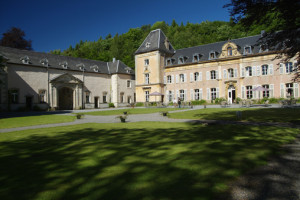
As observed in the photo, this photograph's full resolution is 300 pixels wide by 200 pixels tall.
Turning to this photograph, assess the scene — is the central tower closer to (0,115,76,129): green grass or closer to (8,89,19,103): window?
(8,89,19,103): window

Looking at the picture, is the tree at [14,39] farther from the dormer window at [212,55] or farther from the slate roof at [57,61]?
the dormer window at [212,55]

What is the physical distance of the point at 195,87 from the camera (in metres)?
36.2

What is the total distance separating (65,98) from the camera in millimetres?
35688

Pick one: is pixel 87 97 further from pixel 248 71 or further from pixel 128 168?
pixel 128 168

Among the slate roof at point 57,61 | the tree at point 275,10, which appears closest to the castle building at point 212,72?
the slate roof at point 57,61

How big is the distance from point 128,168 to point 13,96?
98.8 ft

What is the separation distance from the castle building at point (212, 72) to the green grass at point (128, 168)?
83.9 ft

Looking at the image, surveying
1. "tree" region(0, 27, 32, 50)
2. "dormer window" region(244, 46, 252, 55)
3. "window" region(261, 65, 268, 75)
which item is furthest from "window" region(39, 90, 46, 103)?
"window" region(261, 65, 268, 75)

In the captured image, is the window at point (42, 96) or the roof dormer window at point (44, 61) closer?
the window at point (42, 96)

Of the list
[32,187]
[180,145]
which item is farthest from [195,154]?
[32,187]

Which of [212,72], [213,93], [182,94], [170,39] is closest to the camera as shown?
[213,93]

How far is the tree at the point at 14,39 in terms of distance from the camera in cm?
3622

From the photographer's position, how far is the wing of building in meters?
27.4

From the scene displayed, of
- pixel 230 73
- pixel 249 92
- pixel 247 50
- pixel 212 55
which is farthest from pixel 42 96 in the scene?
pixel 247 50
